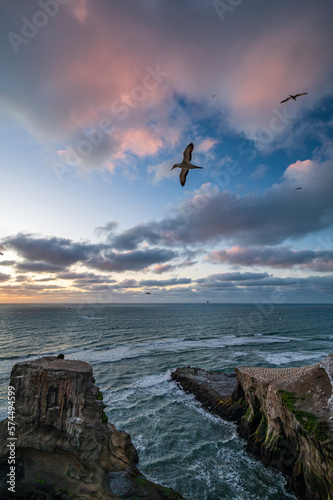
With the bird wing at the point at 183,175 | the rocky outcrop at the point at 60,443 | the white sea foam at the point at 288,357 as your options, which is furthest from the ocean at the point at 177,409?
the bird wing at the point at 183,175

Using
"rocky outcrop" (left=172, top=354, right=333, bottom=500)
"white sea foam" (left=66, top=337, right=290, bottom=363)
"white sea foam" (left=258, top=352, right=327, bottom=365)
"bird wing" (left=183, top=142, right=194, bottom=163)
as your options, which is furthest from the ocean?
"bird wing" (left=183, top=142, right=194, bottom=163)

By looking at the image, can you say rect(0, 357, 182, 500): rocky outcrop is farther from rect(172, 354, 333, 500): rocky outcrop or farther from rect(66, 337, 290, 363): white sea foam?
rect(66, 337, 290, 363): white sea foam

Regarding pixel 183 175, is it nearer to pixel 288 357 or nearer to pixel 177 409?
pixel 177 409

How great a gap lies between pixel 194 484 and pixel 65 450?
925 cm

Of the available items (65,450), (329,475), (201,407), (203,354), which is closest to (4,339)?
(203,354)

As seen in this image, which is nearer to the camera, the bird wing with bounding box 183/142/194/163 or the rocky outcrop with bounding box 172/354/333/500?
the rocky outcrop with bounding box 172/354/333/500

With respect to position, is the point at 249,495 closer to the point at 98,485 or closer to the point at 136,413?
the point at 98,485

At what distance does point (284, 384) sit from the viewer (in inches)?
626

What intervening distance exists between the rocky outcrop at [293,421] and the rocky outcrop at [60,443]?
7.48 m

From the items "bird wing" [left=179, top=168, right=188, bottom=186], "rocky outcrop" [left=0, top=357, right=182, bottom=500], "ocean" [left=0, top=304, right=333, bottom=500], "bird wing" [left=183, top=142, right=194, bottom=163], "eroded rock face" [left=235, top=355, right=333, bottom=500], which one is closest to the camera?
"rocky outcrop" [left=0, top=357, right=182, bottom=500]

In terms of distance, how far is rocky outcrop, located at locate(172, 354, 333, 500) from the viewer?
1140cm

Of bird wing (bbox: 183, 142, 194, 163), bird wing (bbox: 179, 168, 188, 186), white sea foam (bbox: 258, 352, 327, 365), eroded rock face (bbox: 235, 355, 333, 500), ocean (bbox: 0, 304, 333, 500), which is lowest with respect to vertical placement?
white sea foam (bbox: 258, 352, 327, 365)

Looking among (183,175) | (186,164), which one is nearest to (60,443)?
(183,175)

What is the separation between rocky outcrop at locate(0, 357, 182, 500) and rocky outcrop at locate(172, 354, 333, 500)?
748cm
